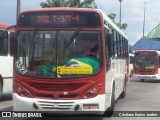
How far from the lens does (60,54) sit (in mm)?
10398

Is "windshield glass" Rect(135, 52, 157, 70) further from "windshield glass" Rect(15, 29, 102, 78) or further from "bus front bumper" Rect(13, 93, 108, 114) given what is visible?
"bus front bumper" Rect(13, 93, 108, 114)

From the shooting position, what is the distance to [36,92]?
10219 millimetres

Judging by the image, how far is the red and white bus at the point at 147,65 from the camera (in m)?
36.0

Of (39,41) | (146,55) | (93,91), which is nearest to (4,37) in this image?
(39,41)

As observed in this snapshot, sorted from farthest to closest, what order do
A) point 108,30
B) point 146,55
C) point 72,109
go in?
point 146,55
point 108,30
point 72,109

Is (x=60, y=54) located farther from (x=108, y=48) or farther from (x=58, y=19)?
(x=108, y=48)

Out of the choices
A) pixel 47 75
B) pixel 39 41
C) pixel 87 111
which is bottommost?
pixel 87 111

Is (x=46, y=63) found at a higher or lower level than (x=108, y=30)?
lower

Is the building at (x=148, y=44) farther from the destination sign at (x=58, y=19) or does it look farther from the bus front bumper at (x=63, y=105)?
the bus front bumper at (x=63, y=105)

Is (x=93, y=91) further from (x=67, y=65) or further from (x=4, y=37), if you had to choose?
(x=4, y=37)

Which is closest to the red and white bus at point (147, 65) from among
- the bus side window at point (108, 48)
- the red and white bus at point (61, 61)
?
the bus side window at point (108, 48)

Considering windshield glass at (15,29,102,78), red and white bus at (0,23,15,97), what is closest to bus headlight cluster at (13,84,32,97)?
windshield glass at (15,29,102,78)

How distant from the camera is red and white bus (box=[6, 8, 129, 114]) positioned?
400 inches

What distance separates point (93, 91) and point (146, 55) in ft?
88.1
